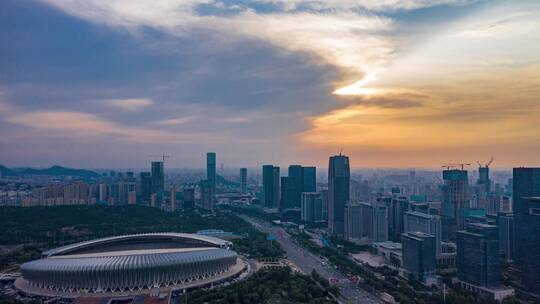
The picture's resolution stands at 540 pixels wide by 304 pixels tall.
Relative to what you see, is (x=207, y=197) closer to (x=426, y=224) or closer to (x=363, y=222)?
(x=363, y=222)

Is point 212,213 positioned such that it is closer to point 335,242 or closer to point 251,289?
point 335,242

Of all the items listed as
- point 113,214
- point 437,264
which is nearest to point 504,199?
point 437,264

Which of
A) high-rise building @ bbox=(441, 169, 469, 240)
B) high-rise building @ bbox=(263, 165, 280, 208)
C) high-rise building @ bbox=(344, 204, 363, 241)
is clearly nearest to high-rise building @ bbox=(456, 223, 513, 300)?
high-rise building @ bbox=(441, 169, 469, 240)

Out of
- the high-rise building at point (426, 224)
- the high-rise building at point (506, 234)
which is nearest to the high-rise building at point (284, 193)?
the high-rise building at point (426, 224)

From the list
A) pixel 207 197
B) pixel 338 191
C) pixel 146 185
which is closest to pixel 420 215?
pixel 338 191

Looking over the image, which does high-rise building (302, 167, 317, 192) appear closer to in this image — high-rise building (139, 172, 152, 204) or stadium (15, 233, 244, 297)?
high-rise building (139, 172, 152, 204)
